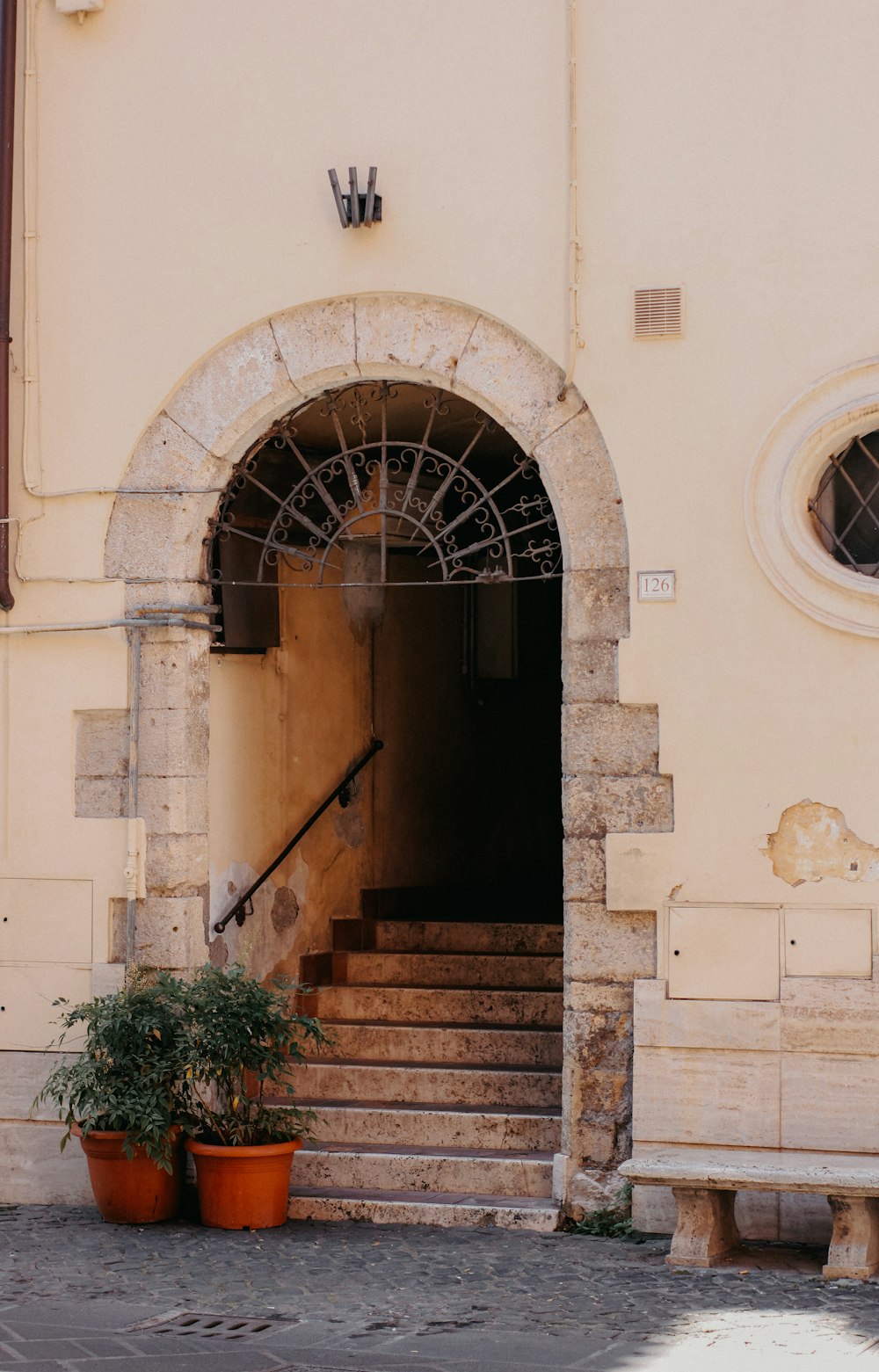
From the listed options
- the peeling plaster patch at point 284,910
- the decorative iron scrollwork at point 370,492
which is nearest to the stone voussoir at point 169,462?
A: the decorative iron scrollwork at point 370,492

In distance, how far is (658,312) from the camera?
255 inches

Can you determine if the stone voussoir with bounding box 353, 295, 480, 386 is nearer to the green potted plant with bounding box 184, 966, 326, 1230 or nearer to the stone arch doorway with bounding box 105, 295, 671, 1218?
the stone arch doorway with bounding box 105, 295, 671, 1218

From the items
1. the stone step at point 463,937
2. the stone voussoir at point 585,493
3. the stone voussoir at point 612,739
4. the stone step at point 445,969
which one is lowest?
the stone step at point 445,969

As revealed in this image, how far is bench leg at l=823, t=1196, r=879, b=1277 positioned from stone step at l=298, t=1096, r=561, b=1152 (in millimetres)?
1408

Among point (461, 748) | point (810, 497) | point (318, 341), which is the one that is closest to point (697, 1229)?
point (810, 497)

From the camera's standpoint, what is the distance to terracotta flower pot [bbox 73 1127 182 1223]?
650 centimetres

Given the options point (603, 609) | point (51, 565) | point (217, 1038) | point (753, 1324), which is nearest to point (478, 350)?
point (603, 609)

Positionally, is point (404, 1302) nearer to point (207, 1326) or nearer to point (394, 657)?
point (207, 1326)

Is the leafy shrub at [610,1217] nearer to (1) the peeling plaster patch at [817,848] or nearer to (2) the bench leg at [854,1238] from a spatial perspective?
(2) the bench leg at [854,1238]

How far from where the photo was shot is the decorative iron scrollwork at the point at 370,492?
22.4ft

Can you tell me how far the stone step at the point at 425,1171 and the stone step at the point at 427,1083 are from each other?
0.34 meters

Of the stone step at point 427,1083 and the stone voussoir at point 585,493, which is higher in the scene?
the stone voussoir at point 585,493

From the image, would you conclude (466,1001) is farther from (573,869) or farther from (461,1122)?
(573,869)

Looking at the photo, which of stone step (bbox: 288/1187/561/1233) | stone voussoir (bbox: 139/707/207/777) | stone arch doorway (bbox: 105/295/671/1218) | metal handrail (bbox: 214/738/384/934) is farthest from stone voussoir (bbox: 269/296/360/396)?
stone step (bbox: 288/1187/561/1233)
